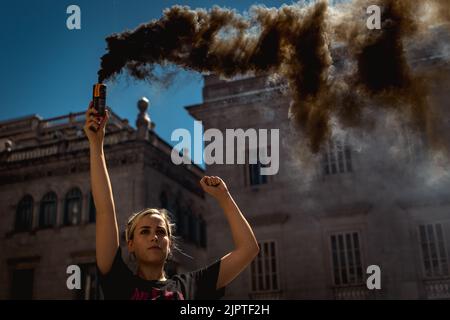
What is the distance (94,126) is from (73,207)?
22982 mm

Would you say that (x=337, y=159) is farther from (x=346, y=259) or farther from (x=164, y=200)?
(x=164, y=200)

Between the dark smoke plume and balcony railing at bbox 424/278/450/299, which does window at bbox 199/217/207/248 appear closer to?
balcony railing at bbox 424/278/450/299

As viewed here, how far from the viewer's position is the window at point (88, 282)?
76.9 feet

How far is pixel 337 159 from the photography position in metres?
21.0

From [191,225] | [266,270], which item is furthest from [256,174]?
[191,225]

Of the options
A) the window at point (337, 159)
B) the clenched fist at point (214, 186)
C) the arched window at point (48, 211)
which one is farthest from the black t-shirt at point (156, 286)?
the arched window at point (48, 211)

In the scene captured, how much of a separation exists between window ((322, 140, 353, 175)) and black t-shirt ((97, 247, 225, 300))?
1797 cm

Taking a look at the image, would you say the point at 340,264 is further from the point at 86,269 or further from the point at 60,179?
the point at 60,179

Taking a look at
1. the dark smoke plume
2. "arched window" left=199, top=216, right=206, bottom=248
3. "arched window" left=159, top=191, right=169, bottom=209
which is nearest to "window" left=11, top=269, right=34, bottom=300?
"arched window" left=159, top=191, right=169, bottom=209

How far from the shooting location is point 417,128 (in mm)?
13148

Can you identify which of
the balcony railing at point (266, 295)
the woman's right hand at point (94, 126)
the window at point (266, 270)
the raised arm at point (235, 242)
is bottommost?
the raised arm at point (235, 242)

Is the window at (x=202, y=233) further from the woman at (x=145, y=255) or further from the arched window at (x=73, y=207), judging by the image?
the woman at (x=145, y=255)

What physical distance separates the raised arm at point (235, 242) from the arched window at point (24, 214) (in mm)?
24350

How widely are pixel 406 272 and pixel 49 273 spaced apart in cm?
1589
